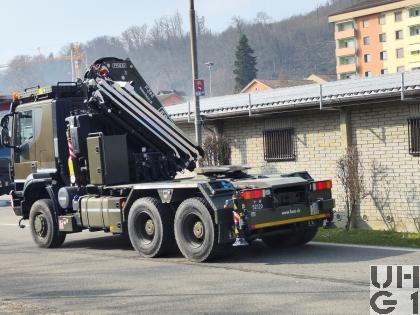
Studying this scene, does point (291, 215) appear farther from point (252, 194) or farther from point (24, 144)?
point (24, 144)

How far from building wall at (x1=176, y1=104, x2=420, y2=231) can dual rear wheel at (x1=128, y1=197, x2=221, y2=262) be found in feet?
21.3

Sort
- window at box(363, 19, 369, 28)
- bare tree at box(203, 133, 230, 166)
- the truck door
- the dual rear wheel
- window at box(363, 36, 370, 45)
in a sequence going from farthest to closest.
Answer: window at box(363, 19, 369, 28) → window at box(363, 36, 370, 45) → bare tree at box(203, 133, 230, 166) → the truck door → the dual rear wheel

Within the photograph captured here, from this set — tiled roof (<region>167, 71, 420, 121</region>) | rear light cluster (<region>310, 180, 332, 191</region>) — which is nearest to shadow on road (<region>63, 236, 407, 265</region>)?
rear light cluster (<region>310, 180, 332, 191</region>)

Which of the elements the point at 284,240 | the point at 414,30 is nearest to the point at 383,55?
the point at 414,30

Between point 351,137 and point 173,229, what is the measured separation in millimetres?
6773

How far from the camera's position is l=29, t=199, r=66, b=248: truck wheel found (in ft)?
42.3

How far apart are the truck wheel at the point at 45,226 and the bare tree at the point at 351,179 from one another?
6.65m

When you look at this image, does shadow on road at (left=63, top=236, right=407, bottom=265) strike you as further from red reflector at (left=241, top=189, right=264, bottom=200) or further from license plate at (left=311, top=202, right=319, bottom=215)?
red reflector at (left=241, top=189, right=264, bottom=200)

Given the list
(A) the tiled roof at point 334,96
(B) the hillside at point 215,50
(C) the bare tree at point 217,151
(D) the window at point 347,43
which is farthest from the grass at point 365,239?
(B) the hillside at point 215,50

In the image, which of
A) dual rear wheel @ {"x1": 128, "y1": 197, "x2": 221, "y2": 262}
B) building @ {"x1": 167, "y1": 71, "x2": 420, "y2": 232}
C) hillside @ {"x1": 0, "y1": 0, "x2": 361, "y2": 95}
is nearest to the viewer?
dual rear wheel @ {"x1": 128, "y1": 197, "x2": 221, "y2": 262}

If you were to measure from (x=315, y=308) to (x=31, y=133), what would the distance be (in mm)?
8079

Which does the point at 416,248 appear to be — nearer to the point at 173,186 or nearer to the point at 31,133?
the point at 173,186

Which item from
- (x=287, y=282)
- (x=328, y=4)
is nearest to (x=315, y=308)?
(x=287, y=282)

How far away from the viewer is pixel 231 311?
7.07 metres
